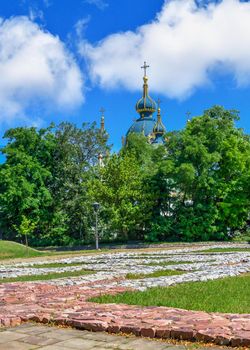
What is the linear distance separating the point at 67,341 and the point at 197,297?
3.96 metres

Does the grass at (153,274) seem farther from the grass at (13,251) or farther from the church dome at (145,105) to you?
the church dome at (145,105)

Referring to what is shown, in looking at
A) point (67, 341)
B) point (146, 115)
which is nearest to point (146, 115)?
point (146, 115)

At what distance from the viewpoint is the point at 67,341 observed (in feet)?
21.1

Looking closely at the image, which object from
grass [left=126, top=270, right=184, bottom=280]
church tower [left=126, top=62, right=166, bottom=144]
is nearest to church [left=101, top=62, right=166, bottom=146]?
church tower [left=126, top=62, right=166, bottom=144]

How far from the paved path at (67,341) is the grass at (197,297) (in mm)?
2178

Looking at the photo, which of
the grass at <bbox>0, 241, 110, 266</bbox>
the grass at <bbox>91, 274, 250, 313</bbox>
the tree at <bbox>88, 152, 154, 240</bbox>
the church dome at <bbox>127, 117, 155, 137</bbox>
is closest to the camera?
the grass at <bbox>91, 274, 250, 313</bbox>

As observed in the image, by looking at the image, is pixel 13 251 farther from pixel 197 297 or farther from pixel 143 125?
pixel 143 125

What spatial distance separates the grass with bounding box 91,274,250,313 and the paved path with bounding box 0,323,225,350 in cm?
218

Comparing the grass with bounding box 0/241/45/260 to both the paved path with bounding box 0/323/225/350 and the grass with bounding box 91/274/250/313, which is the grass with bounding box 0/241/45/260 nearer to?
the grass with bounding box 91/274/250/313

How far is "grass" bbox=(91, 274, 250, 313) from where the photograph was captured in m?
8.61

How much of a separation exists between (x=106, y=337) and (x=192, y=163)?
110 ft

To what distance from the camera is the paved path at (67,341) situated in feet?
20.0

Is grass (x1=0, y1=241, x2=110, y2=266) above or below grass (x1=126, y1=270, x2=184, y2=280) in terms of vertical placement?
above

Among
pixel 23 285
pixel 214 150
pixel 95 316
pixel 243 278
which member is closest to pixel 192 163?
pixel 214 150
